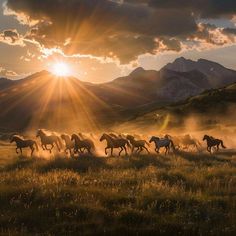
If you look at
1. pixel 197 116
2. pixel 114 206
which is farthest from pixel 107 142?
pixel 197 116

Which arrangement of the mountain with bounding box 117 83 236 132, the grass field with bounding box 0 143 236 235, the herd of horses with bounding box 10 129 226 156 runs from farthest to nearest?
1. the mountain with bounding box 117 83 236 132
2. the herd of horses with bounding box 10 129 226 156
3. the grass field with bounding box 0 143 236 235

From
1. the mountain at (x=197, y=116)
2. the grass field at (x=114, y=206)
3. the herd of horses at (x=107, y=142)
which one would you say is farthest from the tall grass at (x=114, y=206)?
the mountain at (x=197, y=116)

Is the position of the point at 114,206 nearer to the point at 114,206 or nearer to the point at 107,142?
the point at 114,206

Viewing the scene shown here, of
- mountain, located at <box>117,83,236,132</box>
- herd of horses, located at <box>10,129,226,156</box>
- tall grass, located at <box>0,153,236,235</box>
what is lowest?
tall grass, located at <box>0,153,236,235</box>

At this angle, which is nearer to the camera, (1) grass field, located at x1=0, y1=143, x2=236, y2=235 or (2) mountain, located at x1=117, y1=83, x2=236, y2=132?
(1) grass field, located at x1=0, y1=143, x2=236, y2=235

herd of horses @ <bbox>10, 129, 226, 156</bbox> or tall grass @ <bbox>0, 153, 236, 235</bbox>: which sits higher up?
herd of horses @ <bbox>10, 129, 226, 156</bbox>

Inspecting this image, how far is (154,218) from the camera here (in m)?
13.9

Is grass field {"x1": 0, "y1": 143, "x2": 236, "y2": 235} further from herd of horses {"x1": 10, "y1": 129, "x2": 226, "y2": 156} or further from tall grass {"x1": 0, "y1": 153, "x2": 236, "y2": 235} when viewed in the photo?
herd of horses {"x1": 10, "y1": 129, "x2": 226, "y2": 156}

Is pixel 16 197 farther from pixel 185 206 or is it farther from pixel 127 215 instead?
pixel 185 206

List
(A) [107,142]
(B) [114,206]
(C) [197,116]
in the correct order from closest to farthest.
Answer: (B) [114,206] → (A) [107,142] → (C) [197,116]

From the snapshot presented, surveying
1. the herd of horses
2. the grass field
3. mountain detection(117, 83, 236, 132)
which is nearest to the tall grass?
the grass field

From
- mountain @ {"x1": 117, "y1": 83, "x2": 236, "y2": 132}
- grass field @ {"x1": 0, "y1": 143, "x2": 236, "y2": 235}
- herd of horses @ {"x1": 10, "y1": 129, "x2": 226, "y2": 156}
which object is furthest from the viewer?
mountain @ {"x1": 117, "y1": 83, "x2": 236, "y2": 132}

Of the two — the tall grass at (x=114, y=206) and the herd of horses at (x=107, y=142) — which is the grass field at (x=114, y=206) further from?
the herd of horses at (x=107, y=142)

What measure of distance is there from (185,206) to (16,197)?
228 inches
